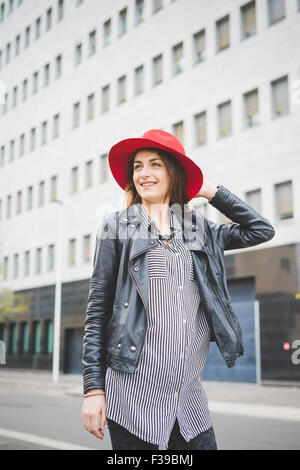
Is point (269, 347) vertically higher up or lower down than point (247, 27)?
lower down

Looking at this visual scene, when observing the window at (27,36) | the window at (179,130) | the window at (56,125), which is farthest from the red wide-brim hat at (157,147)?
the window at (27,36)

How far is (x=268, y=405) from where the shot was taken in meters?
14.4

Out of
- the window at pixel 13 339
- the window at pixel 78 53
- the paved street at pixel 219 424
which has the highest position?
the window at pixel 78 53

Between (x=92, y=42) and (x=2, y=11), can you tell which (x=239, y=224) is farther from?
(x=2, y=11)

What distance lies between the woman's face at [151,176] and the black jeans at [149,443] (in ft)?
3.13

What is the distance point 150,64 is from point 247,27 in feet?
18.9

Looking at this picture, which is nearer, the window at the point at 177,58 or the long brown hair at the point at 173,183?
the long brown hair at the point at 173,183

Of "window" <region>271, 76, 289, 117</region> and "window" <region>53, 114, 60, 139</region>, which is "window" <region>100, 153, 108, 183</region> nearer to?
"window" <region>53, 114, 60, 139</region>

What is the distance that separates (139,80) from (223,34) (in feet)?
18.2

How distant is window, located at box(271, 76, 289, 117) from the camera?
68.2 ft

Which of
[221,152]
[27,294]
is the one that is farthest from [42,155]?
[221,152]

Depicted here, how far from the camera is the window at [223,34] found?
23.5 m

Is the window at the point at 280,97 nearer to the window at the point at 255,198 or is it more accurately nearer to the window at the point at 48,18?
the window at the point at 255,198
